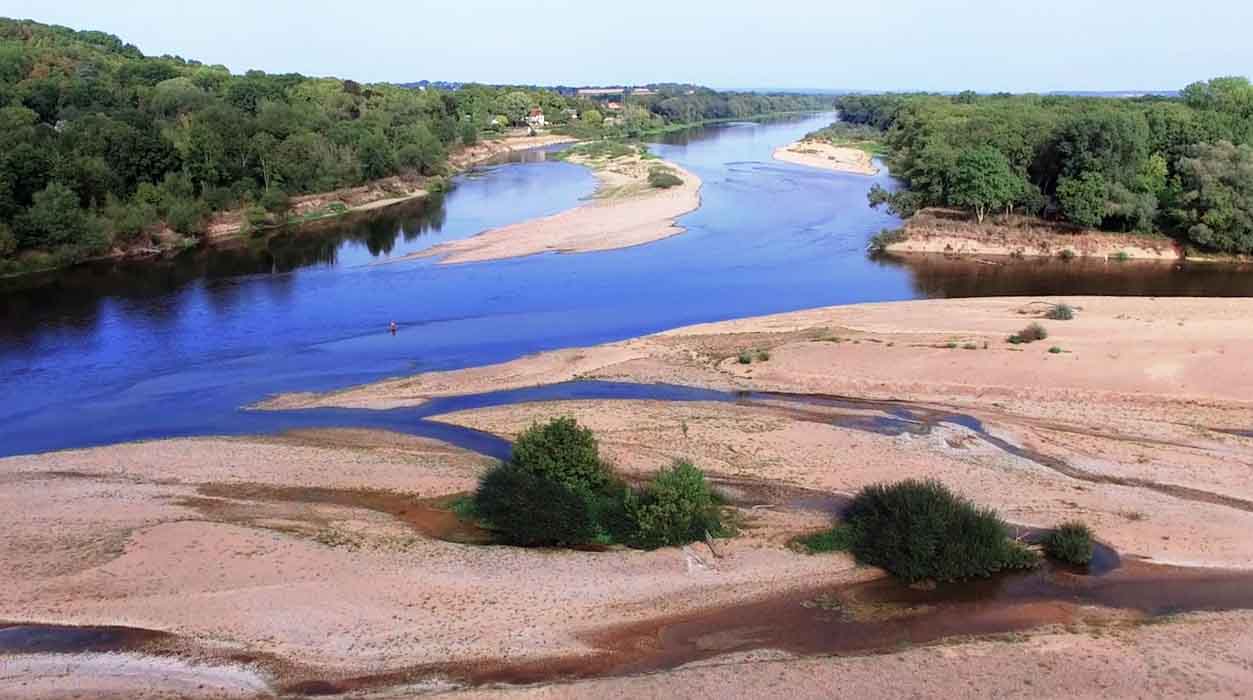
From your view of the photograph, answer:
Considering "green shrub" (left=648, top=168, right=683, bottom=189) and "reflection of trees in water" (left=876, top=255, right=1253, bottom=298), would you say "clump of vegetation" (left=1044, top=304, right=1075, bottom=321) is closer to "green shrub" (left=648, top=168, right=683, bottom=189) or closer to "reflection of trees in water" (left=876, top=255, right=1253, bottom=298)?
"reflection of trees in water" (left=876, top=255, right=1253, bottom=298)

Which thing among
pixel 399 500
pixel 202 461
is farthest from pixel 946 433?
pixel 202 461

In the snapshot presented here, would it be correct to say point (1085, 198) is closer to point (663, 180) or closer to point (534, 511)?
point (663, 180)

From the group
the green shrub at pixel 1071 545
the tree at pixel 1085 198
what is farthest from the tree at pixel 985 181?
the green shrub at pixel 1071 545

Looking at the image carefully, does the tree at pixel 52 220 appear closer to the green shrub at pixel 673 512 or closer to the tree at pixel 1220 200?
the green shrub at pixel 673 512

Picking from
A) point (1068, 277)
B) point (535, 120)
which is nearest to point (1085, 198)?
point (1068, 277)

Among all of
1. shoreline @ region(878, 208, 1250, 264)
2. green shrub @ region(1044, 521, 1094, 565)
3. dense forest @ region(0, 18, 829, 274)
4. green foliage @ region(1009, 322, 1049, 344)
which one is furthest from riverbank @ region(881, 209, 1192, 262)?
dense forest @ region(0, 18, 829, 274)

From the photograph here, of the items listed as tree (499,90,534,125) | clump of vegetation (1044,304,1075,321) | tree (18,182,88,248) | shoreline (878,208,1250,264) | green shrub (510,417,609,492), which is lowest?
green shrub (510,417,609,492)
